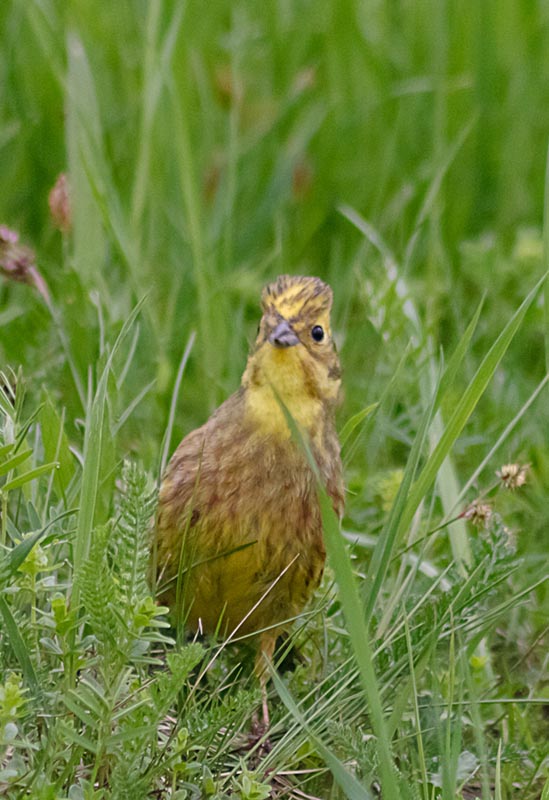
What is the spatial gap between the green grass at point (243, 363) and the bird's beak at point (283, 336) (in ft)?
0.76

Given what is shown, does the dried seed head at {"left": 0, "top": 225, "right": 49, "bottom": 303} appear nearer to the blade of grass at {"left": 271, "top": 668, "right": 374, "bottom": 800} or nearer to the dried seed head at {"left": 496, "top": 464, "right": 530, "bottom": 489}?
the dried seed head at {"left": 496, "top": 464, "right": 530, "bottom": 489}

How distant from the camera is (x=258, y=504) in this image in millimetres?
3039

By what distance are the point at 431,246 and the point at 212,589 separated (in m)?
2.15

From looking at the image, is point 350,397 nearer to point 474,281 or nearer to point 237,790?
point 474,281

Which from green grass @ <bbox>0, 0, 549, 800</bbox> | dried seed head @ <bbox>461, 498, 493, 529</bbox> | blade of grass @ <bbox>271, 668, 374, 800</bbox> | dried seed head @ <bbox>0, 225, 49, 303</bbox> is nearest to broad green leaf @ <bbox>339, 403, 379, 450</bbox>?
green grass @ <bbox>0, 0, 549, 800</bbox>

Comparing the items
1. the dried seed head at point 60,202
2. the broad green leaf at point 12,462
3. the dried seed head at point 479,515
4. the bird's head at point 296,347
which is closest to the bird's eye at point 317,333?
the bird's head at point 296,347

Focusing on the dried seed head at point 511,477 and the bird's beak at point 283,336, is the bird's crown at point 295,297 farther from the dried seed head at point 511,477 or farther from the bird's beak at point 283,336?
the dried seed head at point 511,477

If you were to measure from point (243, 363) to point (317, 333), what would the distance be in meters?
1.02

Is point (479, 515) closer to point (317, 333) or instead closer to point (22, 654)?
point (317, 333)

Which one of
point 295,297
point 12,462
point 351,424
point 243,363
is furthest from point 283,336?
point 243,363

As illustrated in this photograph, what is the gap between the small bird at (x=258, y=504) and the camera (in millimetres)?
3039

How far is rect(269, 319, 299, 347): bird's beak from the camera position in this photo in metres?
3.08

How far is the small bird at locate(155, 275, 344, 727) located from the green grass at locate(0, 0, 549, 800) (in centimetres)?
10

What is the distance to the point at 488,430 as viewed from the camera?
4125mm
